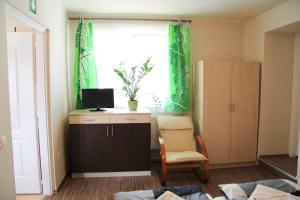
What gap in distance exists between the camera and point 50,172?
8.95ft

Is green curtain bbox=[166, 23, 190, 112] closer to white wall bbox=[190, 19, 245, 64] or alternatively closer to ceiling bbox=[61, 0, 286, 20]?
white wall bbox=[190, 19, 245, 64]

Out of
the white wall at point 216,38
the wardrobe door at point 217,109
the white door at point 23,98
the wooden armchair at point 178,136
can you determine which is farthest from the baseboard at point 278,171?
the white door at point 23,98

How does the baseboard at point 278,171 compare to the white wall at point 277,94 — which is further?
the white wall at point 277,94

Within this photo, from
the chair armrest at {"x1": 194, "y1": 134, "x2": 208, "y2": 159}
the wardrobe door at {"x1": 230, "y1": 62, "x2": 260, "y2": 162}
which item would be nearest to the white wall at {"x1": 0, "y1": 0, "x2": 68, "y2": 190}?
the chair armrest at {"x1": 194, "y1": 134, "x2": 208, "y2": 159}

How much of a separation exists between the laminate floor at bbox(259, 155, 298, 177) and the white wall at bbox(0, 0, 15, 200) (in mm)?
3448

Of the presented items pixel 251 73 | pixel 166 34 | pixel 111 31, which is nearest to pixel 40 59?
pixel 111 31

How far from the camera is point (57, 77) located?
301 centimetres

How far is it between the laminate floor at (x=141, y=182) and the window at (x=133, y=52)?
1269 mm

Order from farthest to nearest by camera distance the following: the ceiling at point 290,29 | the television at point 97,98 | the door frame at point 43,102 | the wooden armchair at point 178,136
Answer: the wooden armchair at point 178,136 < the television at point 97,98 < the ceiling at point 290,29 < the door frame at point 43,102

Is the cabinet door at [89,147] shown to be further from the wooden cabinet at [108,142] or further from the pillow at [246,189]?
the pillow at [246,189]

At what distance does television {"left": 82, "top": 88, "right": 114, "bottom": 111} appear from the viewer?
11.0ft

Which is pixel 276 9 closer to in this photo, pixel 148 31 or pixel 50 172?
pixel 148 31

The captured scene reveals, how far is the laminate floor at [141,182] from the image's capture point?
2.79 m

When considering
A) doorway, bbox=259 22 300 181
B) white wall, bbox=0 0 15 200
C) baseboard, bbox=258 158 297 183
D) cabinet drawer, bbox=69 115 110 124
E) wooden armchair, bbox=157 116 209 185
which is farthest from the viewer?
doorway, bbox=259 22 300 181
